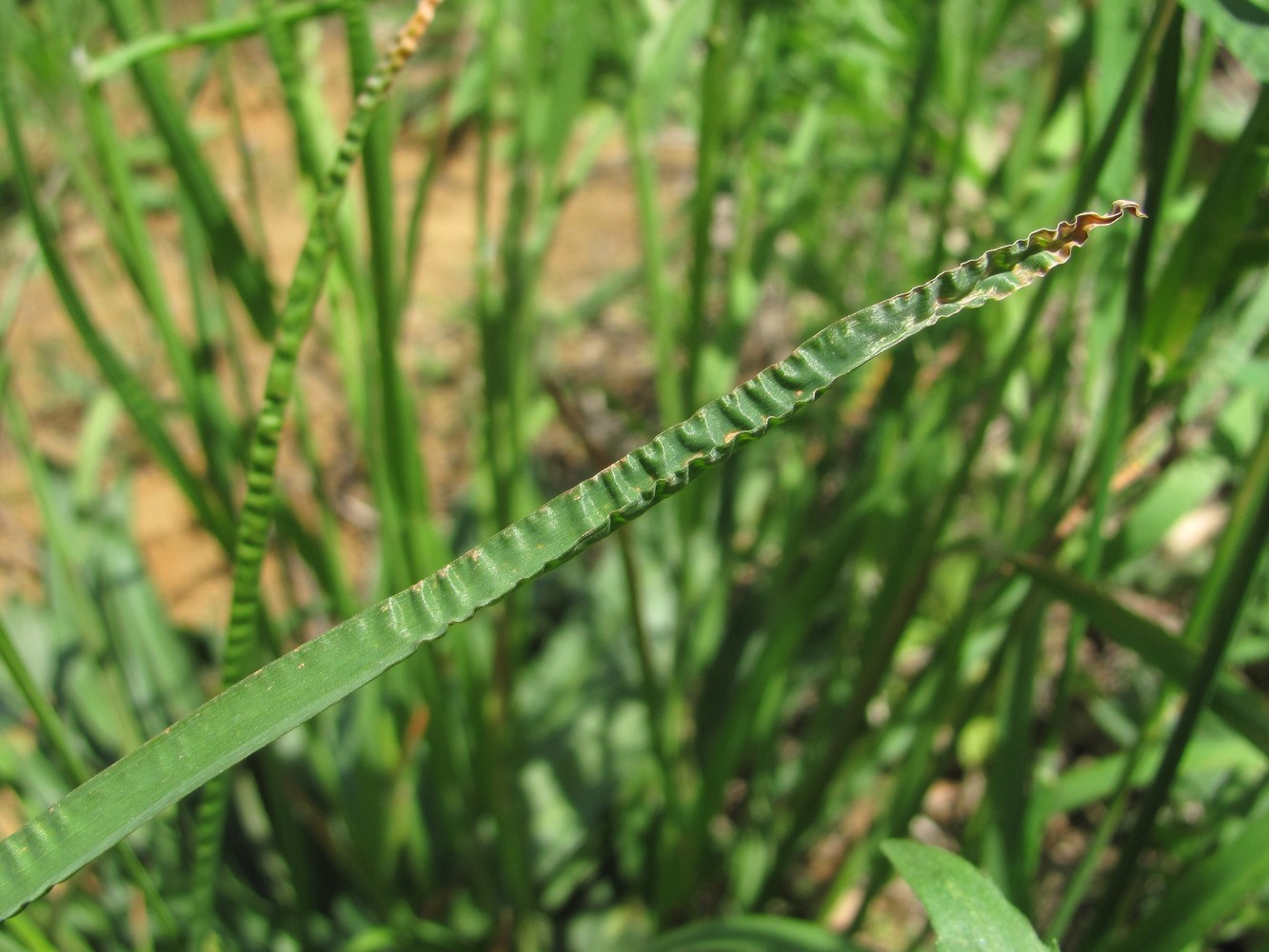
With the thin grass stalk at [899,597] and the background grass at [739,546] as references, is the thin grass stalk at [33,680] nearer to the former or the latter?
the background grass at [739,546]

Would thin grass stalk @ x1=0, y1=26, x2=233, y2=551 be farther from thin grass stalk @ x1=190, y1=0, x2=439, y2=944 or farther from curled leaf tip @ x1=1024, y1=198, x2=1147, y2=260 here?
curled leaf tip @ x1=1024, y1=198, x2=1147, y2=260

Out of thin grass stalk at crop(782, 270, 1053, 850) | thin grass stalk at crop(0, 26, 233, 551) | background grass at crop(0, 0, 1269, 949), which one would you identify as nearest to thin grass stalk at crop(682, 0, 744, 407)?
background grass at crop(0, 0, 1269, 949)

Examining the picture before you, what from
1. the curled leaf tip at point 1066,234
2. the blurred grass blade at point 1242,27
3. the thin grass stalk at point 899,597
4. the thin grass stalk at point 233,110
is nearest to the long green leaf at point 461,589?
the curled leaf tip at point 1066,234

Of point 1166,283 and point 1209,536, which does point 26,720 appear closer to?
point 1166,283

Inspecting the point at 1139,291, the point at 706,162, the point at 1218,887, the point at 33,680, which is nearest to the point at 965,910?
the point at 1218,887

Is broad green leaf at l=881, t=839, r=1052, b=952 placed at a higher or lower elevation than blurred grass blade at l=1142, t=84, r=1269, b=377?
lower

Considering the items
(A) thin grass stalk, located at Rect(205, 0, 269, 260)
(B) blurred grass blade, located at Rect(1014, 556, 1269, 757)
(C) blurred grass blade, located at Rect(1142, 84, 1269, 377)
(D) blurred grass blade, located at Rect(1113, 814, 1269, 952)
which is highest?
(A) thin grass stalk, located at Rect(205, 0, 269, 260)

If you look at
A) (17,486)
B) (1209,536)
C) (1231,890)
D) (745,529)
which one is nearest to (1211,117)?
(1209,536)
